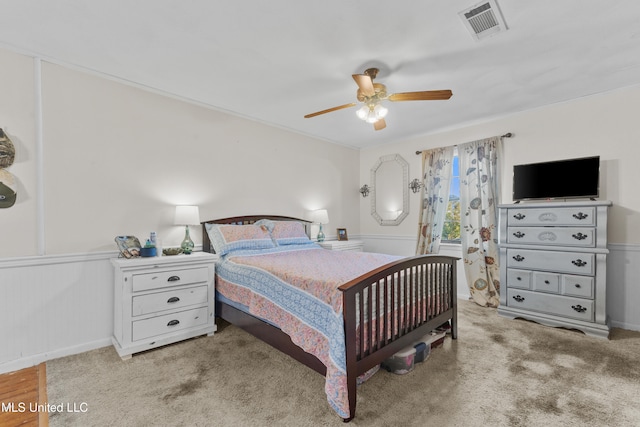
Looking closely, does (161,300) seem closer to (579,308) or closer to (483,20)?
(483,20)

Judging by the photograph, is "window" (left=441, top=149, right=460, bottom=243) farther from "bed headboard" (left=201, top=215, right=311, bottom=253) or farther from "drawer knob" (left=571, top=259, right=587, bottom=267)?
"bed headboard" (left=201, top=215, right=311, bottom=253)

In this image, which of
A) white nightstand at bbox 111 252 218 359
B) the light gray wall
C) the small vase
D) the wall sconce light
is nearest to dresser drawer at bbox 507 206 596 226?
the wall sconce light

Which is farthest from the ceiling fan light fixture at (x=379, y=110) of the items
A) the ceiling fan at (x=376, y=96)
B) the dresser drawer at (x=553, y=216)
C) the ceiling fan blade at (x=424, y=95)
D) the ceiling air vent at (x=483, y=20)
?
the dresser drawer at (x=553, y=216)

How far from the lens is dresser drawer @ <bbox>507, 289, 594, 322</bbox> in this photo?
303 cm

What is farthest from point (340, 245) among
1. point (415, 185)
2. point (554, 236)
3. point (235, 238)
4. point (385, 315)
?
point (554, 236)

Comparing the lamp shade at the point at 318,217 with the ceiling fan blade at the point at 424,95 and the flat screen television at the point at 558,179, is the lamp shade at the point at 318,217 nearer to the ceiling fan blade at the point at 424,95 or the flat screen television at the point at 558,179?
the ceiling fan blade at the point at 424,95

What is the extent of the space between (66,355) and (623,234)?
18.7 feet

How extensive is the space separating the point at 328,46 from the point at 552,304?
352cm

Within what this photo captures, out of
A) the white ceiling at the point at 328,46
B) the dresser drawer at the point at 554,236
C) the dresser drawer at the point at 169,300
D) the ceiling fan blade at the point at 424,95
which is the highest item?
the white ceiling at the point at 328,46

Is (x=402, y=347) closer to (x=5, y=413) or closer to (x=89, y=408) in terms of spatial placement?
(x=89, y=408)

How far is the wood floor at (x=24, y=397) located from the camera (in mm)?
1773

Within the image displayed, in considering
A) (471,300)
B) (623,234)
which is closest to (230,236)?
(471,300)

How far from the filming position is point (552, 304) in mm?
3223

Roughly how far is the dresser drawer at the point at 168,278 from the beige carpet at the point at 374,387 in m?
0.59
